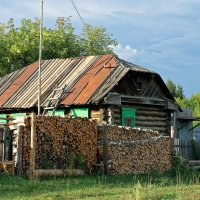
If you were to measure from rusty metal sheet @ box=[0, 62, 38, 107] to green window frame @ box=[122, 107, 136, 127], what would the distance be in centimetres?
604

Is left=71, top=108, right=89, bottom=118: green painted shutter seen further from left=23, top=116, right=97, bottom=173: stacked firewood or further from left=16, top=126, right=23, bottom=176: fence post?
left=16, top=126, right=23, bottom=176: fence post

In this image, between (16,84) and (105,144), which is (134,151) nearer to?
(105,144)

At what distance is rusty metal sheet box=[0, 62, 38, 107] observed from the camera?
89.9ft

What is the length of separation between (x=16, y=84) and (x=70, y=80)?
379 cm

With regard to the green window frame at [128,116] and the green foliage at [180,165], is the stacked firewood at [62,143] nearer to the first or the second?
the green foliage at [180,165]

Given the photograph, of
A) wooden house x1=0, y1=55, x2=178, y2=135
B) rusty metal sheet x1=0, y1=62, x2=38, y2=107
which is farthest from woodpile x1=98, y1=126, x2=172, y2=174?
rusty metal sheet x1=0, y1=62, x2=38, y2=107

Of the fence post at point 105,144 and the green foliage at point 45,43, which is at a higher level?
the green foliage at point 45,43

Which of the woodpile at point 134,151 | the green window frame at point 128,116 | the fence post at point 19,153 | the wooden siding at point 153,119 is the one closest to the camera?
the fence post at point 19,153

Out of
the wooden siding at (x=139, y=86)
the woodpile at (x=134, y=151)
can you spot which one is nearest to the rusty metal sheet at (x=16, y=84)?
the wooden siding at (x=139, y=86)

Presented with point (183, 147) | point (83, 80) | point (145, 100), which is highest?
point (83, 80)

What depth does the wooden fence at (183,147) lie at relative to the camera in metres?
22.2

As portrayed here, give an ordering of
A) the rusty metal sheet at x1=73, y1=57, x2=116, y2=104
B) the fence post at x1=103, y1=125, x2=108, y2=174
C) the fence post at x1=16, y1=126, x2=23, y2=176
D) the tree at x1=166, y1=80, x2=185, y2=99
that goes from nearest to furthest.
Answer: the fence post at x1=16, y1=126, x2=23, y2=176 < the fence post at x1=103, y1=125, x2=108, y2=174 < the rusty metal sheet at x1=73, y1=57, x2=116, y2=104 < the tree at x1=166, y1=80, x2=185, y2=99

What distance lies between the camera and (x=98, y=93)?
2372 cm

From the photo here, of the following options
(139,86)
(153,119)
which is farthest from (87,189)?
(153,119)
